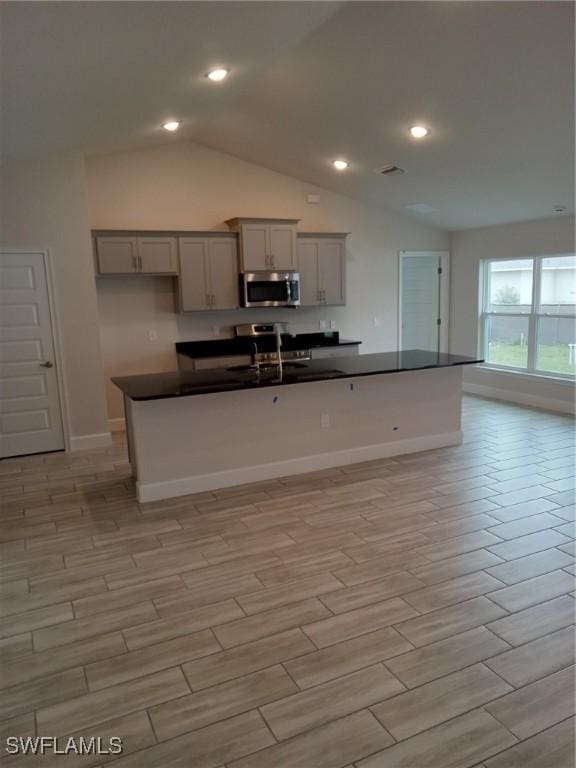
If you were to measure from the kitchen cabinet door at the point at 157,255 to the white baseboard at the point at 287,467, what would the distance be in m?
2.66

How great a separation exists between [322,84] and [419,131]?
3.21ft

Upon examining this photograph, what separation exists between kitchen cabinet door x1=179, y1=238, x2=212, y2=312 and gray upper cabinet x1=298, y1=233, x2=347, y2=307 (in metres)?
1.23

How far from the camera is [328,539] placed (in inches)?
130

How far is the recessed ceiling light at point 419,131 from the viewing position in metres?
4.50

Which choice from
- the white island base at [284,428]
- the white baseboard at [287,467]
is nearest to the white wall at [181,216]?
the white island base at [284,428]

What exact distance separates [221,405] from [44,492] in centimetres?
161

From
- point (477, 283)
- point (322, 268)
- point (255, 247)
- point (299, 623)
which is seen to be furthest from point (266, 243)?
point (299, 623)

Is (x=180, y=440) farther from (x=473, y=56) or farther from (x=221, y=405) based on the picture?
(x=473, y=56)

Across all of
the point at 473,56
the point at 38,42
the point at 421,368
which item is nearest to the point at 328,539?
the point at 421,368

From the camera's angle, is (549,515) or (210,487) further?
(210,487)

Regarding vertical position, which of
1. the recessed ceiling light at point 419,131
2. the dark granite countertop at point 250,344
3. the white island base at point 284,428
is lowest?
the white island base at point 284,428

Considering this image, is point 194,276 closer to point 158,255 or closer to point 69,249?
point 158,255

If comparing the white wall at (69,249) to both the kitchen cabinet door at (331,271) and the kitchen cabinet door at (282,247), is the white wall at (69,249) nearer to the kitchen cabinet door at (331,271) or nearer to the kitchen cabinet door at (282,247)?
the kitchen cabinet door at (282,247)

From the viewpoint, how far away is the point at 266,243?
616 centimetres
